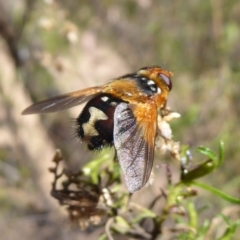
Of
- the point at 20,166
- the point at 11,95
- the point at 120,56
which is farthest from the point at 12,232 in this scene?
the point at 120,56

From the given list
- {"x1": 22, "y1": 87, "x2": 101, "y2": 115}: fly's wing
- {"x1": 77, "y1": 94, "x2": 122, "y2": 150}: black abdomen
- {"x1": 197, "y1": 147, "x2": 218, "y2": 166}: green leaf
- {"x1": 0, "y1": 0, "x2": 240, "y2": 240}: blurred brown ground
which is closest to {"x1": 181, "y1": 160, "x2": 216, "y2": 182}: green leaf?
{"x1": 197, "y1": 147, "x2": 218, "y2": 166}: green leaf

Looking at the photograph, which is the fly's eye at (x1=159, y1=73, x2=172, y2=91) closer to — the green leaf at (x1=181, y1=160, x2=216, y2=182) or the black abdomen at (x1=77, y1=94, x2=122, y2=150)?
the black abdomen at (x1=77, y1=94, x2=122, y2=150)

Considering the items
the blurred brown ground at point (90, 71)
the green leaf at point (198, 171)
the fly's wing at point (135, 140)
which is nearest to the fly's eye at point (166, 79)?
the fly's wing at point (135, 140)

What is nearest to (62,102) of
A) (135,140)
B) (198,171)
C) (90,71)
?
(135,140)

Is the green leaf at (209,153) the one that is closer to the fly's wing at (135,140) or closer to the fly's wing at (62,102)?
the fly's wing at (135,140)

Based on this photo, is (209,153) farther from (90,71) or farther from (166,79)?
(90,71)

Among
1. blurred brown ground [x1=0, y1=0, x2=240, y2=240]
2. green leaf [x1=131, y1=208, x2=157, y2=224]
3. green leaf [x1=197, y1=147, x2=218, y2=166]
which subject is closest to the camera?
green leaf [x1=197, y1=147, x2=218, y2=166]
